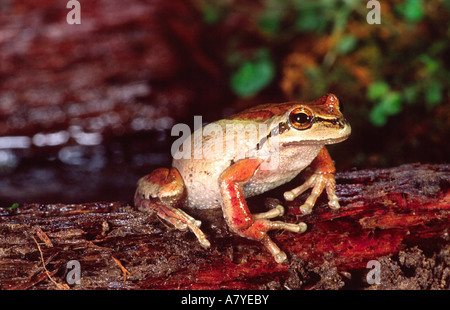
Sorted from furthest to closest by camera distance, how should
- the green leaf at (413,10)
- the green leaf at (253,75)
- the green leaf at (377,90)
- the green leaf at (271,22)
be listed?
1. the green leaf at (271,22)
2. the green leaf at (253,75)
3. the green leaf at (413,10)
4. the green leaf at (377,90)

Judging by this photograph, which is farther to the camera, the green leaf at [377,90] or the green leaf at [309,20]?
the green leaf at [309,20]

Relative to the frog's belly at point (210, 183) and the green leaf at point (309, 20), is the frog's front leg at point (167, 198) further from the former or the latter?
the green leaf at point (309, 20)

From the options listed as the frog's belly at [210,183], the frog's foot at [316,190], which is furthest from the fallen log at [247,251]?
the frog's belly at [210,183]

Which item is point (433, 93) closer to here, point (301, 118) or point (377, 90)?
point (377, 90)

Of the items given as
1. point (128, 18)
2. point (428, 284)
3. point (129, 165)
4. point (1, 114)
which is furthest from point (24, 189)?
point (428, 284)

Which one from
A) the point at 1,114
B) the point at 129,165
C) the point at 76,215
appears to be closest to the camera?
the point at 76,215
